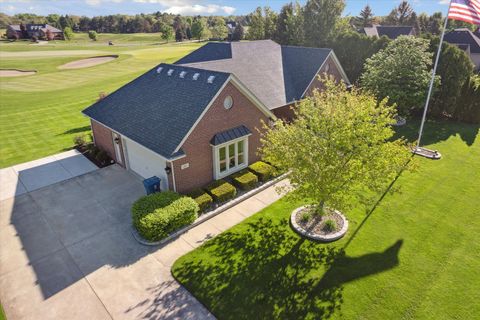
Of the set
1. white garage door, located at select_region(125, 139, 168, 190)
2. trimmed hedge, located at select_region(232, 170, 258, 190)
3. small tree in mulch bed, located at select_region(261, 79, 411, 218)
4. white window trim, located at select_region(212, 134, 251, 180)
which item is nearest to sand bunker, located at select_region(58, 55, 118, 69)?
white garage door, located at select_region(125, 139, 168, 190)

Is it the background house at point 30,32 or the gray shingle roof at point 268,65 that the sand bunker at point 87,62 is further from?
the background house at point 30,32

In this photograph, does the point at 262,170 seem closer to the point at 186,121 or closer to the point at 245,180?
the point at 245,180

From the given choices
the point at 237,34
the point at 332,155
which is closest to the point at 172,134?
the point at 332,155

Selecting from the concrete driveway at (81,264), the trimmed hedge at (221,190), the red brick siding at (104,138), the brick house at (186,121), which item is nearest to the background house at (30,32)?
the red brick siding at (104,138)

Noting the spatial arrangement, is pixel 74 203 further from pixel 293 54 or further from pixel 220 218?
pixel 293 54

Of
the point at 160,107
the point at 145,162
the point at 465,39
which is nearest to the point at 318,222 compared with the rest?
the point at 145,162

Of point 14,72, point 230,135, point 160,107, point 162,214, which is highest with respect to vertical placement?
point 160,107
